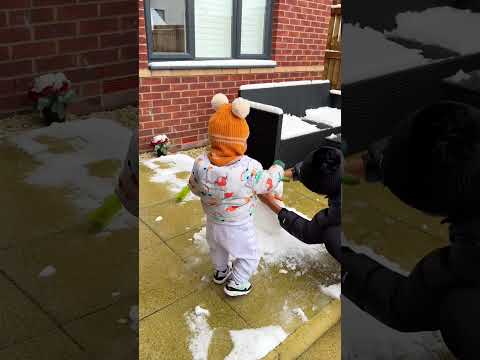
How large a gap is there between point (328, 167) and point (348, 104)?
1706mm

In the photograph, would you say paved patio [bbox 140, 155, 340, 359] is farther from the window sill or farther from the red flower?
the window sill

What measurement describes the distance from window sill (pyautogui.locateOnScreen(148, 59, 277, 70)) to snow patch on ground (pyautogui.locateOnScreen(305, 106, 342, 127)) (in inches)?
40.0

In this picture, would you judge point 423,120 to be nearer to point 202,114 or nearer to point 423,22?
point 423,22

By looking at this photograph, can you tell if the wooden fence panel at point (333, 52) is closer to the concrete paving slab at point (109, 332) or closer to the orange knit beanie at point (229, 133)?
the orange knit beanie at point (229, 133)

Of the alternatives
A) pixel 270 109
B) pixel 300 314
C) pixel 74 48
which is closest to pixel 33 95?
pixel 74 48

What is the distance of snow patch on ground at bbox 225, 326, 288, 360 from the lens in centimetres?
225

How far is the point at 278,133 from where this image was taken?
4664 millimetres

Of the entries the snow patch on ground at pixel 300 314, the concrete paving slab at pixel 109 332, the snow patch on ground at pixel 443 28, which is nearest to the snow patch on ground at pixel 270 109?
the snow patch on ground at pixel 300 314

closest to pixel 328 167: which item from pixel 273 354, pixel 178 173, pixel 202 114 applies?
pixel 273 354

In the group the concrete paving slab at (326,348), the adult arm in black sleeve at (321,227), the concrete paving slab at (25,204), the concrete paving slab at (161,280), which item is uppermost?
the concrete paving slab at (25,204)

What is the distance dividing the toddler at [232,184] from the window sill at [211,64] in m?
3.03

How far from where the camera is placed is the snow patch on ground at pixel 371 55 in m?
0.41

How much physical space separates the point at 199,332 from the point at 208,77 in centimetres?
418

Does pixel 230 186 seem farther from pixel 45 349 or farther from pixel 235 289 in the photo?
pixel 45 349
